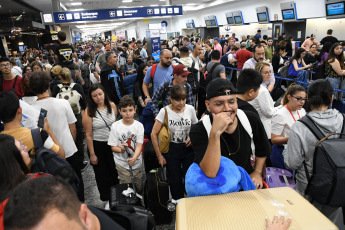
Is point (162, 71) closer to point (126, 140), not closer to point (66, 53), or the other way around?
point (126, 140)

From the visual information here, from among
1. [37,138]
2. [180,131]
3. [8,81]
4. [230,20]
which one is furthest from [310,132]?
[230,20]

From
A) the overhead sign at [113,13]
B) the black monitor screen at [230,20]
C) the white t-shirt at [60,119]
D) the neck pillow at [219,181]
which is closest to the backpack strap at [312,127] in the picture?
the neck pillow at [219,181]

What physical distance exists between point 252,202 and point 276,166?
6.78 feet

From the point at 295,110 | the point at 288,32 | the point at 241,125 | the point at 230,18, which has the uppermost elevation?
the point at 230,18

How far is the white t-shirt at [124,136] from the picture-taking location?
2975 millimetres

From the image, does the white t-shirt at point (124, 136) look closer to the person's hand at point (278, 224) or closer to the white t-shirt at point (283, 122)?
the white t-shirt at point (283, 122)

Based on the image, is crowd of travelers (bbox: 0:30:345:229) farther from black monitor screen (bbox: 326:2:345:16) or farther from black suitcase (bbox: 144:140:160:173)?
black monitor screen (bbox: 326:2:345:16)

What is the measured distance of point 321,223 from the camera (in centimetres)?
94

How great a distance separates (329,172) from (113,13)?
1401 cm

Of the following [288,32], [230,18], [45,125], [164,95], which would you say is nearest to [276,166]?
[164,95]

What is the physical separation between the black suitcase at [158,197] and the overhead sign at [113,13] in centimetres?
1197

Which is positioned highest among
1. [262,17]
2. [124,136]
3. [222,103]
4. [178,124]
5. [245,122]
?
[262,17]

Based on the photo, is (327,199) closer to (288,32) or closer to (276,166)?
(276,166)

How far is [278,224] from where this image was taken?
927mm
